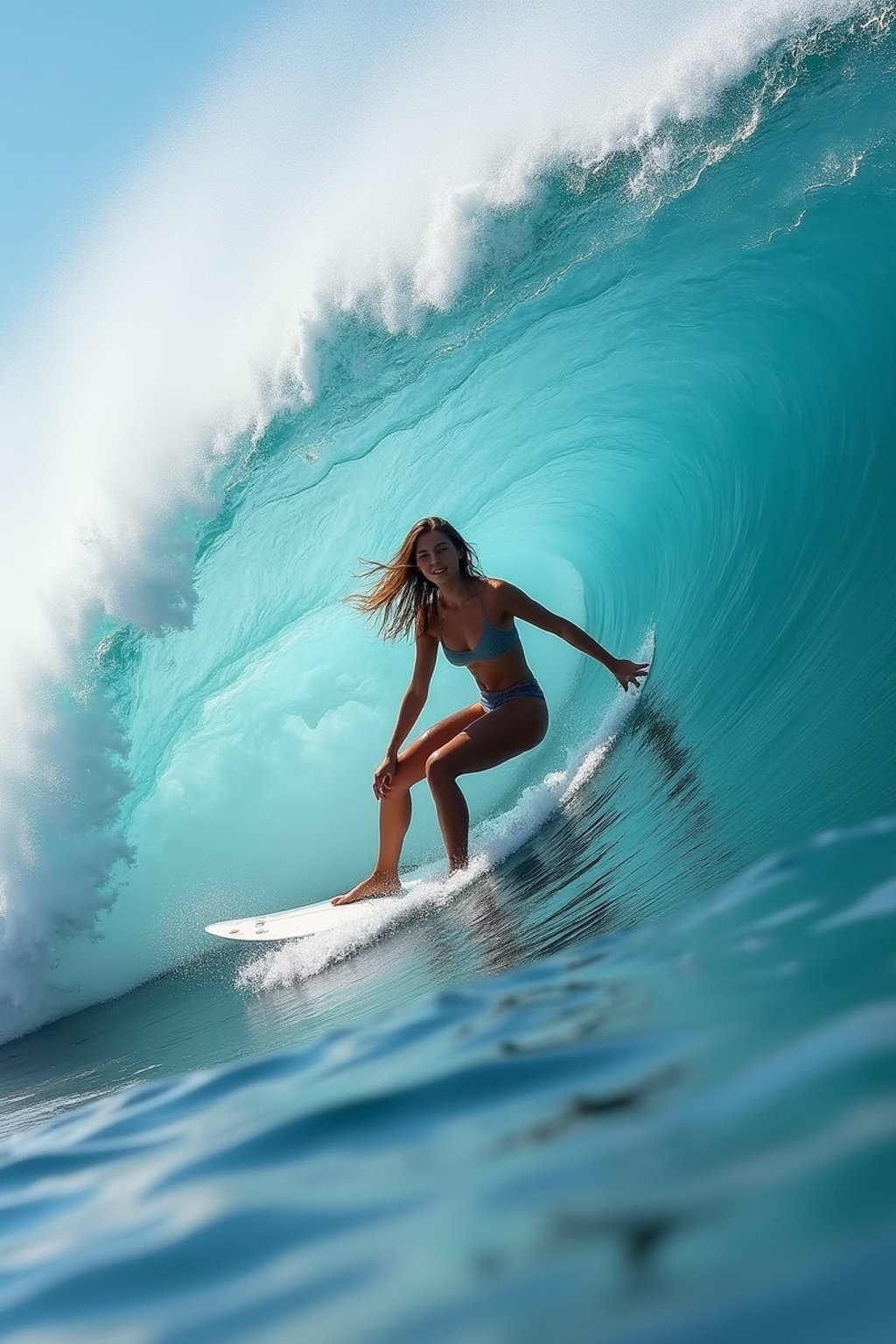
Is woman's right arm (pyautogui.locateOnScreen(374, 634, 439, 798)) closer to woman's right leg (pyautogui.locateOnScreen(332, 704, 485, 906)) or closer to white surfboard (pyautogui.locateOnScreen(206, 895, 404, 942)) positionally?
woman's right leg (pyautogui.locateOnScreen(332, 704, 485, 906))

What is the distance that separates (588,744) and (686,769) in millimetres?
2385

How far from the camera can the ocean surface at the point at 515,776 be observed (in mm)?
890

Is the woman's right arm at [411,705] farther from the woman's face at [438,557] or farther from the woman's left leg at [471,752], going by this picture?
the woman's face at [438,557]

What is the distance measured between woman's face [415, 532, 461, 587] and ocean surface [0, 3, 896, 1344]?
1.48 m

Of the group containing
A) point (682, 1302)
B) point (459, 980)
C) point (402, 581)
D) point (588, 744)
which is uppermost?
point (402, 581)

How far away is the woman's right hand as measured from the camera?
5957 millimetres

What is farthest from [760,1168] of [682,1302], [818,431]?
[818,431]

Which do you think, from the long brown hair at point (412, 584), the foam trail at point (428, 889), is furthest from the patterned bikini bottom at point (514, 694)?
the foam trail at point (428, 889)

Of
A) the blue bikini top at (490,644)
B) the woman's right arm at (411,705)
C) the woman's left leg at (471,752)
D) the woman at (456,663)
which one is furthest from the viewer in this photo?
the woman's right arm at (411,705)

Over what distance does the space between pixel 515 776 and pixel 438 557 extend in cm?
383

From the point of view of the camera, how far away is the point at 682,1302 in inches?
27.1

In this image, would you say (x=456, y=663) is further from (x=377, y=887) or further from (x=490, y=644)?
(x=377, y=887)

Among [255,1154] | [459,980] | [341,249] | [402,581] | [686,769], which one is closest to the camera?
[255,1154]

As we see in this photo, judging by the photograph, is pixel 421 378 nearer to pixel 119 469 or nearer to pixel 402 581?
pixel 119 469
